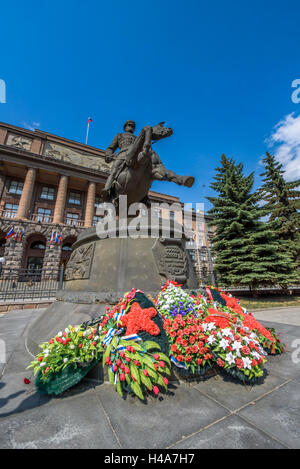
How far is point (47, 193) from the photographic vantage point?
28.6 meters

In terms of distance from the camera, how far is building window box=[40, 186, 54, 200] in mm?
28312

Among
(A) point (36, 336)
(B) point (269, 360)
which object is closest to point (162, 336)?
(B) point (269, 360)

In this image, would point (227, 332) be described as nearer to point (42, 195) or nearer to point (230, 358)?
point (230, 358)

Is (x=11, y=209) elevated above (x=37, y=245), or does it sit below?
above

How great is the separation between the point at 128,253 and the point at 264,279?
1292 cm

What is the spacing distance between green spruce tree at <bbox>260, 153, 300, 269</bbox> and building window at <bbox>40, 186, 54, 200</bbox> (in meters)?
28.3

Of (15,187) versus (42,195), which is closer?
(15,187)

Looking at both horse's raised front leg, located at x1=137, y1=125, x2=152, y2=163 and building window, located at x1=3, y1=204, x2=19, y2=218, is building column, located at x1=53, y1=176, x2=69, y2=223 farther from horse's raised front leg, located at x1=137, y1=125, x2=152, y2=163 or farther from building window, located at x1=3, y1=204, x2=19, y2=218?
horse's raised front leg, located at x1=137, y1=125, x2=152, y2=163

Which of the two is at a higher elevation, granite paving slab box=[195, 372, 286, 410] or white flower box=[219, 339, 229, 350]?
white flower box=[219, 339, 229, 350]

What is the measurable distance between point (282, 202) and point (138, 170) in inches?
807

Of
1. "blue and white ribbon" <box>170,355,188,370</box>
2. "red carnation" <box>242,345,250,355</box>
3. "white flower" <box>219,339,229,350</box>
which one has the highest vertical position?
"white flower" <box>219,339,229,350</box>

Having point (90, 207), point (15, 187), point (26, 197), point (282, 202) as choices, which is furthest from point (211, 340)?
point (15, 187)

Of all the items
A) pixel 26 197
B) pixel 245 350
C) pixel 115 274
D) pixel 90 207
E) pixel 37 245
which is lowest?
pixel 245 350

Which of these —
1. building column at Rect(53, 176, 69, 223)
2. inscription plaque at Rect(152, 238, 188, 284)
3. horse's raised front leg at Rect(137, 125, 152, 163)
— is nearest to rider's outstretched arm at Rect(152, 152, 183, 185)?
horse's raised front leg at Rect(137, 125, 152, 163)
